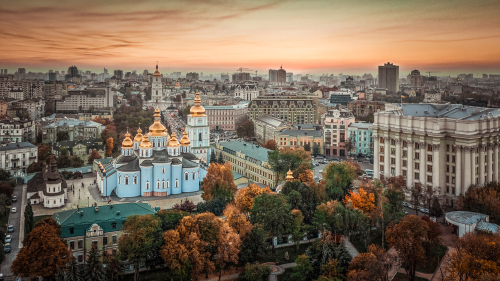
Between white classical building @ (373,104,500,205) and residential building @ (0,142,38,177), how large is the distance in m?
39.1

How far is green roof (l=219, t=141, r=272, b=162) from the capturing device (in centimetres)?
5149

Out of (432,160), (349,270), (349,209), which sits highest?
(432,160)

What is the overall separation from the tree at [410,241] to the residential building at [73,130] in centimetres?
5717

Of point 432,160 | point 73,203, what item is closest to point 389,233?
point 432,160

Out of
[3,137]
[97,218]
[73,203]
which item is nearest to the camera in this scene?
[97,218]

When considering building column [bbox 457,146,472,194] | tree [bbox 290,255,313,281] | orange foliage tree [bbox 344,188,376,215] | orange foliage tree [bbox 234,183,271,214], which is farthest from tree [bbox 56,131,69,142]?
building column [bbox 457,146,472,194]

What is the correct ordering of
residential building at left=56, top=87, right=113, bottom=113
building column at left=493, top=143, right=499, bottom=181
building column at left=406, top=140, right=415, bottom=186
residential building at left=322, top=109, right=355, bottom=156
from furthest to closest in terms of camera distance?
residential building at left=56, top=87, right=113, bottom=113 → residential building at left=322, top=109, right=355, bottom=156 → building column at left=406, top=140, right=415, bottom=186 → building column at left=493, top=143, right=499, bottom=181

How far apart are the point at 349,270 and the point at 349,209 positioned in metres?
7.18

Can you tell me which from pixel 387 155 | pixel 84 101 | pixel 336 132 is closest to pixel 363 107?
pixel 336 132

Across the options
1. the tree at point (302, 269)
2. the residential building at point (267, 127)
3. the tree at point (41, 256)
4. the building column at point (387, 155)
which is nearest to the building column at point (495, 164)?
the building column at point (387, 155)

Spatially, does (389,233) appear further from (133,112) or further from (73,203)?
(133,112)

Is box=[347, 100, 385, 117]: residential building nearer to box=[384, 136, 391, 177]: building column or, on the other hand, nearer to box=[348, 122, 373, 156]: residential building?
box=[348, 122, 373, 156]: residential building

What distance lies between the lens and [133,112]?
103 meters

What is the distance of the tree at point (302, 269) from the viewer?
25.1 m
